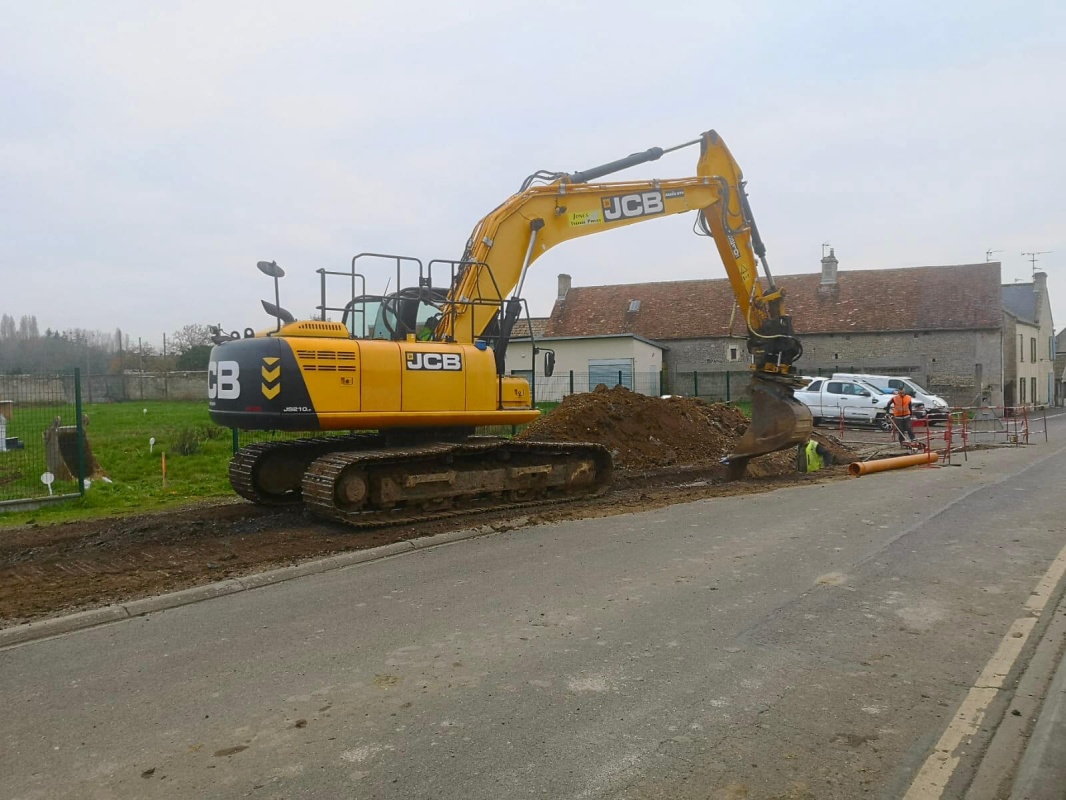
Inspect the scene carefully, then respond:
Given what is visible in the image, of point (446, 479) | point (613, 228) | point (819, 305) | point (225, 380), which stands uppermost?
point (819, 305)

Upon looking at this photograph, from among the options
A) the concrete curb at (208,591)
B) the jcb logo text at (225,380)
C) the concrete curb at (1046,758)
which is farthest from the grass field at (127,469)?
the concrete curb at (1046,758)

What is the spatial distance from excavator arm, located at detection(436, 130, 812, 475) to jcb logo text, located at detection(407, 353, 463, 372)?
508 mm

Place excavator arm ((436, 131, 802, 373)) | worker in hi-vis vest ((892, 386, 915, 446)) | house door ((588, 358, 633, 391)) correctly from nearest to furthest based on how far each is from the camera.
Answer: excavator arm ((436, 131, 802, 373))
worker in hi-vis vest ((892, 386, 915, 446))
house door ((588, 358, 633, 391))

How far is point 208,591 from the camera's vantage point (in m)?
6.52

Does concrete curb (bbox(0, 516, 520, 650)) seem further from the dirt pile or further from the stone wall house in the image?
the stone wall house

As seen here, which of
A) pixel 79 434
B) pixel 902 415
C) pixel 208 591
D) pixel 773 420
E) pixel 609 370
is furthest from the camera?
pixel 609 370

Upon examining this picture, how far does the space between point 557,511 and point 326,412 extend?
3.02 m

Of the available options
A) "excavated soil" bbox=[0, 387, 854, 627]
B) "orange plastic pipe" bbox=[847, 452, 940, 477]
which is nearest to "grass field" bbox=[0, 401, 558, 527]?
"excavated soil" bbox=[0, 387, 854, 627]

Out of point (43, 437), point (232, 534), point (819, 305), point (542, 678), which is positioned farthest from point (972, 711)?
point (819, 305)

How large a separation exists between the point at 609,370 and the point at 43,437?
2292 cm

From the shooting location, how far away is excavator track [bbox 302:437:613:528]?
8766mm

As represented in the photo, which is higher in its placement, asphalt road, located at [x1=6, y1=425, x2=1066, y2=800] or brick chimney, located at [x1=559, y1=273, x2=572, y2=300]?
brick chimney, located at [x1=559, y1=273, x2=572, y2=300]

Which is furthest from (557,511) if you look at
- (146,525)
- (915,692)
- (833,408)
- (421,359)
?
(833,408)

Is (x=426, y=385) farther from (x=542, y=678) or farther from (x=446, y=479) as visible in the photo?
(x=542, y=678)
